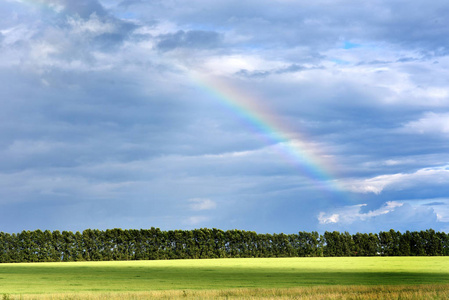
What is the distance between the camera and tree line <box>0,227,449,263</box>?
108625mm

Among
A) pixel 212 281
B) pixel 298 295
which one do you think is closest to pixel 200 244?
pixel 212 281

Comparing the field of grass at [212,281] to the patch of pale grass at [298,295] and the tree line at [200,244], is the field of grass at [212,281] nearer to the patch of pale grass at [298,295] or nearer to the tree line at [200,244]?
the patch of pale grass at [298,295]

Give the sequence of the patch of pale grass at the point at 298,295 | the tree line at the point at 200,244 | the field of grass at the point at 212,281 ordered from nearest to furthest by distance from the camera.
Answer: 1. the patch of pale grass at the point at 298,295
2. the field of grass at the point at 212,281
3. the tree line at the point at 200,244

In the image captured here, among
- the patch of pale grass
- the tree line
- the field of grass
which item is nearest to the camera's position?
the patch of pale grass

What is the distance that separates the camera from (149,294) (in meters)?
30.0

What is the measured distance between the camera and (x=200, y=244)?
391 feet

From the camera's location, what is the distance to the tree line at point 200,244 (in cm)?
10862

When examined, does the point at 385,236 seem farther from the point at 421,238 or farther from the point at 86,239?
the point at 86,239

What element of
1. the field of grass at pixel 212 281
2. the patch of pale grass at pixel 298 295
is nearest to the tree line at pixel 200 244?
the field of grass at pixel 212 281

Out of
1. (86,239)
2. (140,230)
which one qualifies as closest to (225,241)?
(140,230)

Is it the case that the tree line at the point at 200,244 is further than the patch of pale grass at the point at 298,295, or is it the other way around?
the tree line at the point at 200,244

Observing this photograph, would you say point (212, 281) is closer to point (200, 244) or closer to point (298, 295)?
point (298, 295)

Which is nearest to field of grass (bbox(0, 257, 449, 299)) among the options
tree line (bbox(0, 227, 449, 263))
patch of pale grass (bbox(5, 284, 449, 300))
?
patch of pale grass (bbox(5, 284, 449, 300))

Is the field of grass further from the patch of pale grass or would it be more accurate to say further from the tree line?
the tree line
